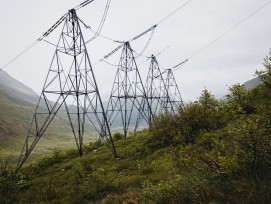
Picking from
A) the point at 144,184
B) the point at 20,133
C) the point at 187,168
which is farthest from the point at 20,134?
the point at 144,184

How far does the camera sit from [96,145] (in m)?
26.0

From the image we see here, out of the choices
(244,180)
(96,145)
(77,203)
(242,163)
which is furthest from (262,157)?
(96,145)

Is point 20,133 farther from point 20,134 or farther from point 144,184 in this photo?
point 144,184

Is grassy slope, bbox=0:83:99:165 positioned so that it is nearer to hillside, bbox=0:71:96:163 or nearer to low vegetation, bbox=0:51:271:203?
hillside, bbox=0:71:96:163

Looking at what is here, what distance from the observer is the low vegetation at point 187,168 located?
593 cm

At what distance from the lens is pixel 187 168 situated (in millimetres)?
8328

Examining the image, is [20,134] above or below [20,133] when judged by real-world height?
below

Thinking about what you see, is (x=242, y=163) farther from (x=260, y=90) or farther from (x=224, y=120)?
(x=260, y=90)

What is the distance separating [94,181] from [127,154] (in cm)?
629

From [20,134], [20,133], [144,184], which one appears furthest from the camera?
[20,133]

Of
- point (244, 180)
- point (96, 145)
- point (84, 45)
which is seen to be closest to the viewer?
point (244, 180)

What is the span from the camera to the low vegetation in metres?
5.93

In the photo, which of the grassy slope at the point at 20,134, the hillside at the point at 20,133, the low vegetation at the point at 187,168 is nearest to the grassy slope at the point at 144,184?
the low vegetation at the point at 187,168

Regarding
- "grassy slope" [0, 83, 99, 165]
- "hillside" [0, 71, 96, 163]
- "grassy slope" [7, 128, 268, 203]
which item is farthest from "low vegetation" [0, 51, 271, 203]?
"hillside" [0, 71, 96, 163]
